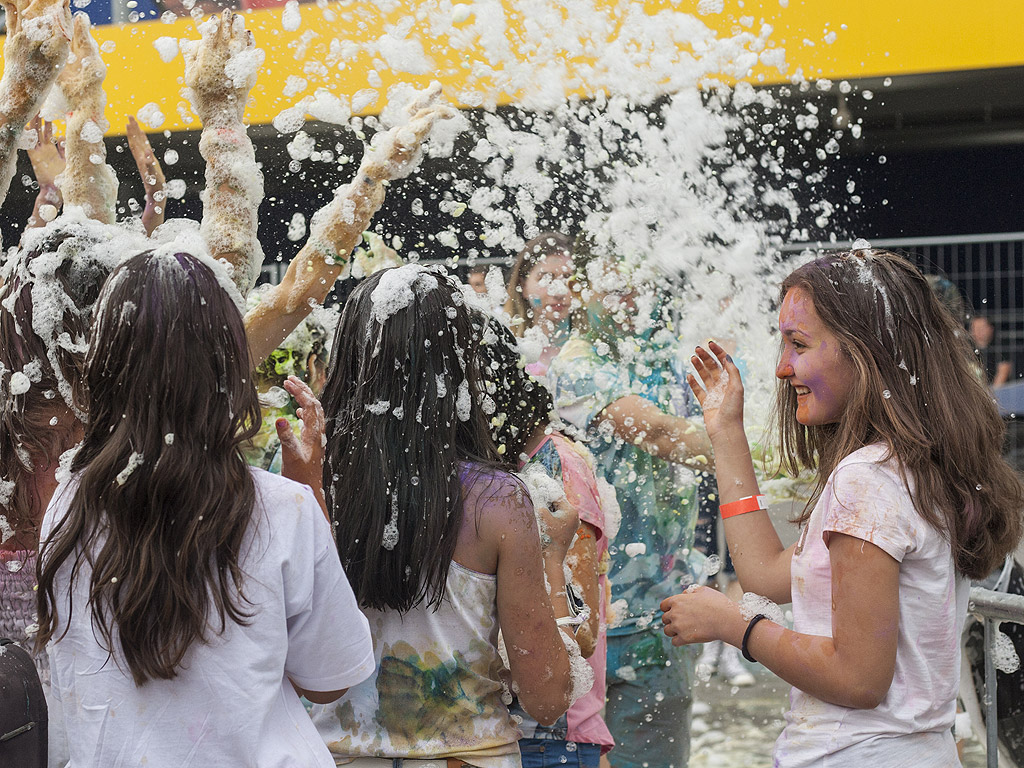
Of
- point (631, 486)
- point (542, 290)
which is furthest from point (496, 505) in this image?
point (542, 290)

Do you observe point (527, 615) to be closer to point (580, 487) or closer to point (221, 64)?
point (580, 487)

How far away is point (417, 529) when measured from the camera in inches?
62.6

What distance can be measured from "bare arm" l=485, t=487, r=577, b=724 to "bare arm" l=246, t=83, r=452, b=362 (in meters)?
0.56

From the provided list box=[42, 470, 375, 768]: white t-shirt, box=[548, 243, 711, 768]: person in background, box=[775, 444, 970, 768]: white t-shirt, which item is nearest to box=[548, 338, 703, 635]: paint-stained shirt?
box=[548, 243, 711, 768]: person in background

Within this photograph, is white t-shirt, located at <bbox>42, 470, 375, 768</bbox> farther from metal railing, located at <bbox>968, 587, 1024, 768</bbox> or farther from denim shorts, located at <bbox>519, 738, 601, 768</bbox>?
metal railing, located at <bbox>968, 587, 1024, 768</bbox>

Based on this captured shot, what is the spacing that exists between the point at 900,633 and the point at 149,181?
66.8 inches

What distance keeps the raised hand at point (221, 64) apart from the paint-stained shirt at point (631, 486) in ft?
4.31

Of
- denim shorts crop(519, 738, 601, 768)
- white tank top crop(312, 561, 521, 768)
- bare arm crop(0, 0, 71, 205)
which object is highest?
bare arm crop(0, 0, 71, 205)

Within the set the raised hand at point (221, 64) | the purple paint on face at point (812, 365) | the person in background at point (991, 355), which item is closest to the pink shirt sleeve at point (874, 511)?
the purple paint on face at point (812, 365)

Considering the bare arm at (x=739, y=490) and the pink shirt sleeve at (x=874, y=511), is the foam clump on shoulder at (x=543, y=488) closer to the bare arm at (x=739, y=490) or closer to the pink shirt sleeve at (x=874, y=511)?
the bare arm at (x=739, y=490)

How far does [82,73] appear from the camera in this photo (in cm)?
191

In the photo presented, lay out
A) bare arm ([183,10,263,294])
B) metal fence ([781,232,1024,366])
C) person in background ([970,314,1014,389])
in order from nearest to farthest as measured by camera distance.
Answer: bare arm ([183,10,263,294]) < metal fence ([781,232,1024,366]) < person in background ([970,314,1014,389])

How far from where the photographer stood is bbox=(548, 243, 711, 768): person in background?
276 centimetres

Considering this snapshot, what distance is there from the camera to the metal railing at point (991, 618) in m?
2.19
